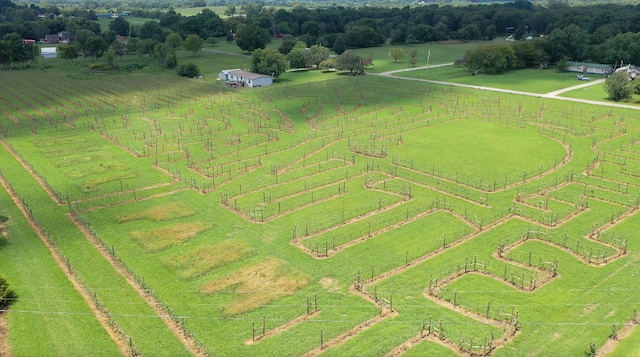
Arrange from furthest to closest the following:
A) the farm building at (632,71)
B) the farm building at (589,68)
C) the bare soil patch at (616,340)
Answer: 1. the farm building at (589,68)
2. the farm building at (632,71)
3. the bare soil patch at (616,340)

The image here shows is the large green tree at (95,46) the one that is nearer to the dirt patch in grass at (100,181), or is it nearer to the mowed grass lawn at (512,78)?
the mowed grass lawn at (512,78)

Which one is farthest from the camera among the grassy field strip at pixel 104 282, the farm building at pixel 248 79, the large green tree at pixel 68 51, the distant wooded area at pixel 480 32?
the large green tree at pixel 68 51

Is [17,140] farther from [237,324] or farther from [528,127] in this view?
[528,127]

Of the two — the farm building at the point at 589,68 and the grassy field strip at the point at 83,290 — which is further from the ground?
the farm building at the point at 589,68

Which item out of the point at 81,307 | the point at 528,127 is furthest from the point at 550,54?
the point at 81,307

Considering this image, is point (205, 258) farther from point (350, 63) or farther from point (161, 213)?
point (350, 63)

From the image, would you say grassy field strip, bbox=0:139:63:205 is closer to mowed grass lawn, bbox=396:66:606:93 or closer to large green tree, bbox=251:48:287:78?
large green tree, bbox=251:48:287:78

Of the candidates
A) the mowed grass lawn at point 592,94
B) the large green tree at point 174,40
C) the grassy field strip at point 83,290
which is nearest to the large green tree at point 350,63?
the mowed grass lawn at point 592,94
